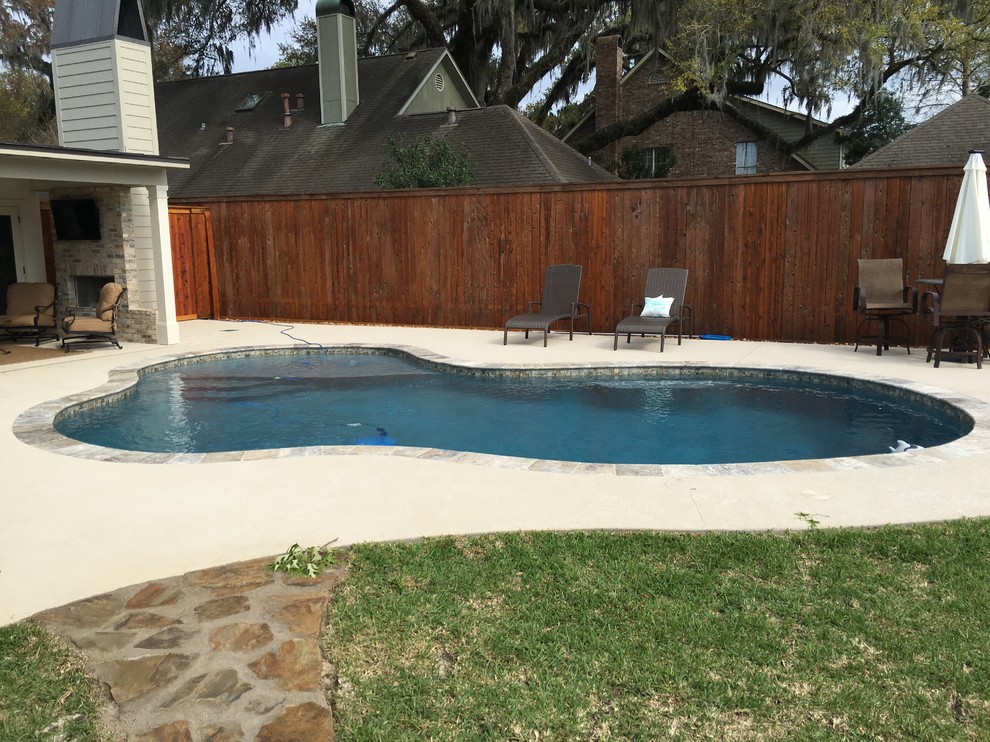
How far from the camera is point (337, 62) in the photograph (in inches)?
763

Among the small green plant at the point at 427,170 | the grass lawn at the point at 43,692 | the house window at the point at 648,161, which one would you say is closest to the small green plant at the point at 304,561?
the grass lawn at the point at 43,692

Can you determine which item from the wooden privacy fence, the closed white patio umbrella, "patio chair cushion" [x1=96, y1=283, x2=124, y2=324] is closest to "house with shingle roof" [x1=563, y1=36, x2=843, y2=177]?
the wooden privacy fence

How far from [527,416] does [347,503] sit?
3.36 m

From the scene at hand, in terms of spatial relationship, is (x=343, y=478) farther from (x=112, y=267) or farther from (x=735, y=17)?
(x=735, y=17)

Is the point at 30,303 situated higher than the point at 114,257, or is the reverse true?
the point at 114,257

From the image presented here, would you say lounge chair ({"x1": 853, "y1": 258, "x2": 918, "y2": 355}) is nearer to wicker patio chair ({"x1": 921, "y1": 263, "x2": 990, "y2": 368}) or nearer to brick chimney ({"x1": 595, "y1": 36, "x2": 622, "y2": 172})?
wicker patio chair ({"x1": 921, "y1": 263, "x2": 990, "y2": 368})

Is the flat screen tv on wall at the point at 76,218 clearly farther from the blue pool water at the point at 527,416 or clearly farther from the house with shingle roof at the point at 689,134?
the house with shingle roof at the point at 689,134

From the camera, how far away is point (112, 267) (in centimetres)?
1116

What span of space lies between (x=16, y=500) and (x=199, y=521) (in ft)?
3.96

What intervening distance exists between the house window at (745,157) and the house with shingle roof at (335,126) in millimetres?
5388

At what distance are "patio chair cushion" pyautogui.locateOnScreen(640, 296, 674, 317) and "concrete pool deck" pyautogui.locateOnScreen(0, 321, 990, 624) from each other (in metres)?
5.11

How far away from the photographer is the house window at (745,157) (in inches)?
915

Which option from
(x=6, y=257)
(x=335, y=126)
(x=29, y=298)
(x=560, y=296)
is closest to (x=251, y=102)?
(x=335, y=126)

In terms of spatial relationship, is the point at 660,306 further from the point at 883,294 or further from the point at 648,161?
the point at 648,161
